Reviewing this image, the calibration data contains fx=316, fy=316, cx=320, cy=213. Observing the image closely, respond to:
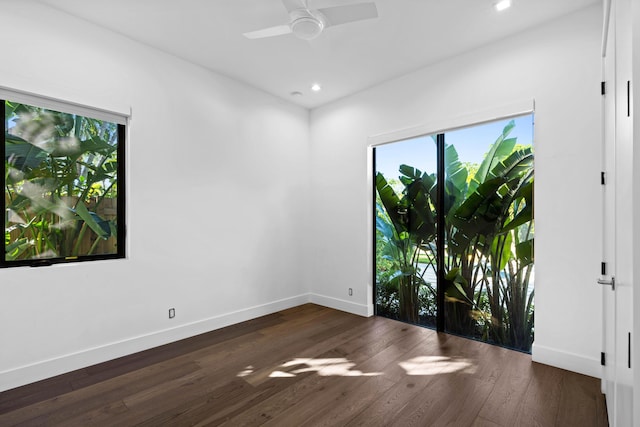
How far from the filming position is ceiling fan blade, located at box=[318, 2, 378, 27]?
2065 mm

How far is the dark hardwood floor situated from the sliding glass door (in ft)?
1.22

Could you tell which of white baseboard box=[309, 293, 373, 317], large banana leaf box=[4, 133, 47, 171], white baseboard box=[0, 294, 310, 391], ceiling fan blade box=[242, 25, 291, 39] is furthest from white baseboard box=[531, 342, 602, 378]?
large banana leaf box=[4, 133, 47, 171]

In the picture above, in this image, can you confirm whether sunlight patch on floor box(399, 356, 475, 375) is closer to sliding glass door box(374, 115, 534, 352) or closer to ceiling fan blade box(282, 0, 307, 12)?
sliding glass door box(374, 115, 534, 352)

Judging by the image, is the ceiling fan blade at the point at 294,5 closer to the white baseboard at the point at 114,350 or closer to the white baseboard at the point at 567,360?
the white baseboard at the point at 114,350

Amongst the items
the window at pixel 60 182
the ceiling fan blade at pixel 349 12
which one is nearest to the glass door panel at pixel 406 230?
the ceiling fan blade at pixel 349 12

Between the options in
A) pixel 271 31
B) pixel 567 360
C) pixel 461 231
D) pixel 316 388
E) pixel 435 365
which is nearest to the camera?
pixel 316 388

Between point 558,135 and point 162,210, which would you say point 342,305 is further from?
point 558,135

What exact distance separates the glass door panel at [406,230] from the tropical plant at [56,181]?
2961 mm

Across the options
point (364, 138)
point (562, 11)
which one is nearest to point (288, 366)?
point (364, 138)

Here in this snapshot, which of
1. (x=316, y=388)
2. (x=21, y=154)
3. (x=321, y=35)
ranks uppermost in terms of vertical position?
(x=321, y=35)

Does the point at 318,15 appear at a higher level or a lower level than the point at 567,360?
higher

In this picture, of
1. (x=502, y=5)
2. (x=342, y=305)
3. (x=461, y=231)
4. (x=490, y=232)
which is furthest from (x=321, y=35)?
(x=342, y=305)

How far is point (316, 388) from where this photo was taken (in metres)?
2.34

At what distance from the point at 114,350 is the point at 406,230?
10.6 feet
